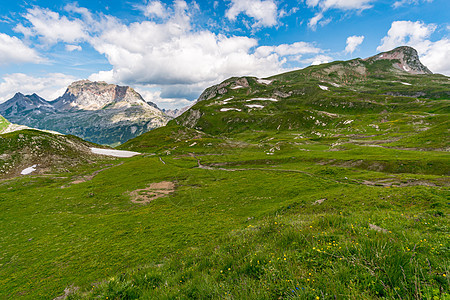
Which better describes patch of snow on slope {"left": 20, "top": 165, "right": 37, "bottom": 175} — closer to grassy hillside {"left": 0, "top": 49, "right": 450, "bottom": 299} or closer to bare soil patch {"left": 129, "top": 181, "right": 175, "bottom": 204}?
grassy hillside {"left": 0, "top": 49, "right": 450, "bottom": 299}

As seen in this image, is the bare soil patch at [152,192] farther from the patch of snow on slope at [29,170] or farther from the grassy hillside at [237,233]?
the patch of snow on slope at [29,170]

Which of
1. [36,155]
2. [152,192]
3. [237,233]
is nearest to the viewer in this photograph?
[237,233]

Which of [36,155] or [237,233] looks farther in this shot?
[36,155]

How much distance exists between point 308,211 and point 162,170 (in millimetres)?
71766

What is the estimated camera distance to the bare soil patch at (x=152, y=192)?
4791cm

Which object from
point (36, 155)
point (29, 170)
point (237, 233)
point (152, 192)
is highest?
point (237, 233)

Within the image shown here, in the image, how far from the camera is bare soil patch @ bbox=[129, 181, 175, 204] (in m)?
47.9

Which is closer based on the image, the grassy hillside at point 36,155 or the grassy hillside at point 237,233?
the grassy hillside at point 237,233

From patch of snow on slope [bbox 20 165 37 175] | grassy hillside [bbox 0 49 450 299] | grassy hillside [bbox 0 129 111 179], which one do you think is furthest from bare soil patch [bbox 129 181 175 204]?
patch of snow on slope [bbox 20 165 37 175]

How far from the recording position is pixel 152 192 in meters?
53.9

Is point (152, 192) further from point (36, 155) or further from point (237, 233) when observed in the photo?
point (36, 155)

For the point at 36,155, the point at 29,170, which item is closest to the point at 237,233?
the point at 29,170

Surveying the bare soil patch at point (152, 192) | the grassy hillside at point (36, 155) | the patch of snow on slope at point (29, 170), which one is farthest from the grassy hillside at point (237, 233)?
the grassy hillside at point (36, 155)

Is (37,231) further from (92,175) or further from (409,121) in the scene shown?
(409,121)
